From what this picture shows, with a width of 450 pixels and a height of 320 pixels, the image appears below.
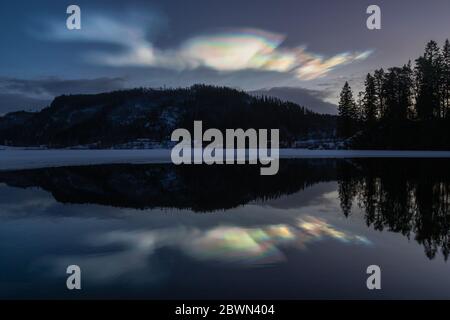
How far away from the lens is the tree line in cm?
5928

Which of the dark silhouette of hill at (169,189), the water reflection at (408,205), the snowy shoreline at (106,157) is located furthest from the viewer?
the snowy shoreline at (106,157)

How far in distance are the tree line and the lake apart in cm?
4564

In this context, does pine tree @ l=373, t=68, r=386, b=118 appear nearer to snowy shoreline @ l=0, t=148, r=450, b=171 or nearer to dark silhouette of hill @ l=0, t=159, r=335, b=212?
snowy shoreline @ l=0, t=148, r=450, b=171

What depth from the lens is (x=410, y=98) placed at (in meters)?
70.4

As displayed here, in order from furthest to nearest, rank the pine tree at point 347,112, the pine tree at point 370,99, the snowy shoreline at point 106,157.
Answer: the pine tree at point 347,112 → the pine tree at point 370,99 → the snowy shoreline at point 106,157

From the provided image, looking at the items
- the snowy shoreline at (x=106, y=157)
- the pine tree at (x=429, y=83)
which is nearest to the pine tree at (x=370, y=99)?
the pine tree at (x=429, y=83)

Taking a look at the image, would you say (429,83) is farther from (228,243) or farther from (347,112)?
(228,243)

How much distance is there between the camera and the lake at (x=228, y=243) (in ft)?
21.6

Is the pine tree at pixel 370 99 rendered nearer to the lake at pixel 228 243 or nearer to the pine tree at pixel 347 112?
the pine tree at pixel 347 112

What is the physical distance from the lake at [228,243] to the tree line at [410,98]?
45.6 m

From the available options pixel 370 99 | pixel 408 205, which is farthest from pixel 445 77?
pixel 408 205

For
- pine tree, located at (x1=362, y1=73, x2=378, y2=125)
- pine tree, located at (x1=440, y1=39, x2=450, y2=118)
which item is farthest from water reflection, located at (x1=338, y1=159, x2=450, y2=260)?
pine tree, located at (x1=362, y1=73, x2=378, y2=125)
